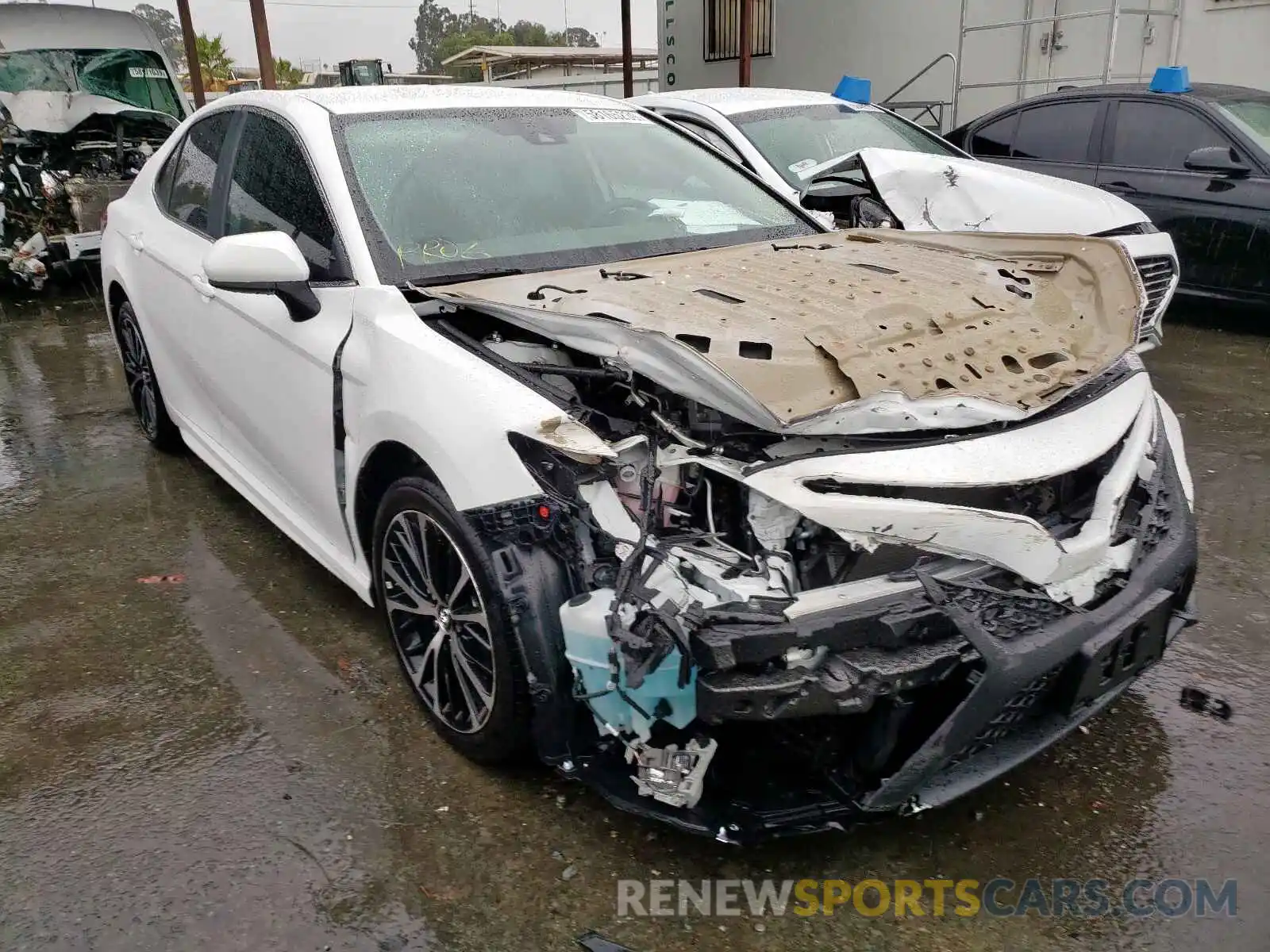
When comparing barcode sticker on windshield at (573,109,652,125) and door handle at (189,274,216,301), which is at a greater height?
barcode sticker on windshield at (573,109,652,125)

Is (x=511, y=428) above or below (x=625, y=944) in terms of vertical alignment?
above

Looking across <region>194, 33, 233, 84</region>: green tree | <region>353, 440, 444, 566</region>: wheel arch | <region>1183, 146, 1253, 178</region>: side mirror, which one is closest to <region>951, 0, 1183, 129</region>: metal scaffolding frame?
<region>1183, 146, 1253, 178</region>: side mirror

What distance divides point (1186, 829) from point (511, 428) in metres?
1.83

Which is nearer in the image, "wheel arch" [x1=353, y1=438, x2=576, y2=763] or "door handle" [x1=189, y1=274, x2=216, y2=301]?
"wheel arch" [x1=353, y1=438, x2=576, y2=763]

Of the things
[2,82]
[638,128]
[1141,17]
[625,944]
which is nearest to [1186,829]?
[625,944]

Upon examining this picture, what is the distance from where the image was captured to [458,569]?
8.04ft

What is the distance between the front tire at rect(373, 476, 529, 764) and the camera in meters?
2.31

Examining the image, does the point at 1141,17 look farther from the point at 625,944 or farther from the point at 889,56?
the point at 625,944

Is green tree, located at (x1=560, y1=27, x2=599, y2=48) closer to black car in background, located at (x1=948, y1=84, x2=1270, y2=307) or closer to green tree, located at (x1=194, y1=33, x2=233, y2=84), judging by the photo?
green tree, located at (x1=194, y1=33, x2=233, y2=84)

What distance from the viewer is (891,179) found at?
458 cm

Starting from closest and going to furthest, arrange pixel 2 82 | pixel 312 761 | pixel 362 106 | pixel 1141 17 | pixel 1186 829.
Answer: pixel 1186 829 → pixel 312 761 → pixel 362 106 → pixel 2 82 → pixel 1141 17

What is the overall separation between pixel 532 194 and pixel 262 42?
26.1 ft

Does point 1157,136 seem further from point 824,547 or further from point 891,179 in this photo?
point 824,547

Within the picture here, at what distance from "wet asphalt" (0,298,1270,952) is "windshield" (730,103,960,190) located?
3330 millimetres
